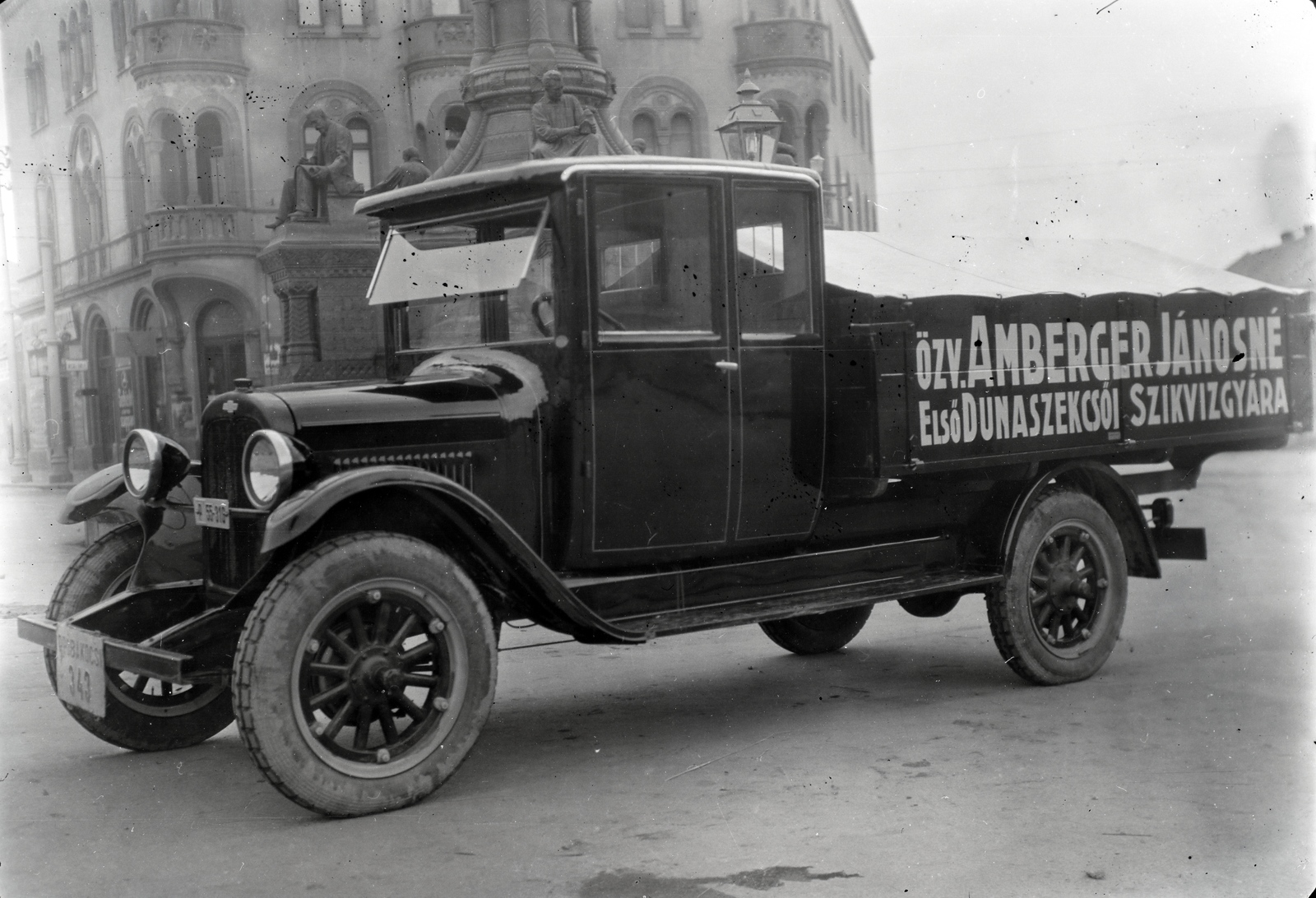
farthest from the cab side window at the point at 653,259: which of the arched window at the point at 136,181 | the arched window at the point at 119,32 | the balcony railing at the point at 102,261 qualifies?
the balcony railing at the point at 102,261

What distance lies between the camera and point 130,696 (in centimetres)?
529

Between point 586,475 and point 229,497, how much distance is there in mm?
1266

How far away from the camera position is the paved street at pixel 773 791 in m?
3.76

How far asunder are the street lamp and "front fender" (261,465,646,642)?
6.67 m

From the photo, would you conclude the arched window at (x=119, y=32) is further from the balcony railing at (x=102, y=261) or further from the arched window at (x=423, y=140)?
the arched window at (x=423, y=140)

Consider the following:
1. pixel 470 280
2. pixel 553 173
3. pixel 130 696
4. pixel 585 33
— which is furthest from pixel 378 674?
pixel 585 33

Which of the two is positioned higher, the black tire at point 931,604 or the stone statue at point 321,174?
the stone statue at point 321,174

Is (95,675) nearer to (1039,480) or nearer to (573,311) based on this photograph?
(573,311)

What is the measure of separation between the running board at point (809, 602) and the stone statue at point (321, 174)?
9040mm

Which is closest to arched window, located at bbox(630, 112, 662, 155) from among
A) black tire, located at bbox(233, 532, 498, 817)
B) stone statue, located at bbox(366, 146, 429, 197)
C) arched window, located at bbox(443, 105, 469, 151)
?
arched window, located at bbox(443, 105, 469, 151)

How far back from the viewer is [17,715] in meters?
6.06

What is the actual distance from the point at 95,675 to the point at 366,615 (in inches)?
36.0

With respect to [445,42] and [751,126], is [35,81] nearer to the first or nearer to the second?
[445,42]

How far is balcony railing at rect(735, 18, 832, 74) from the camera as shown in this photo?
2853 cm
